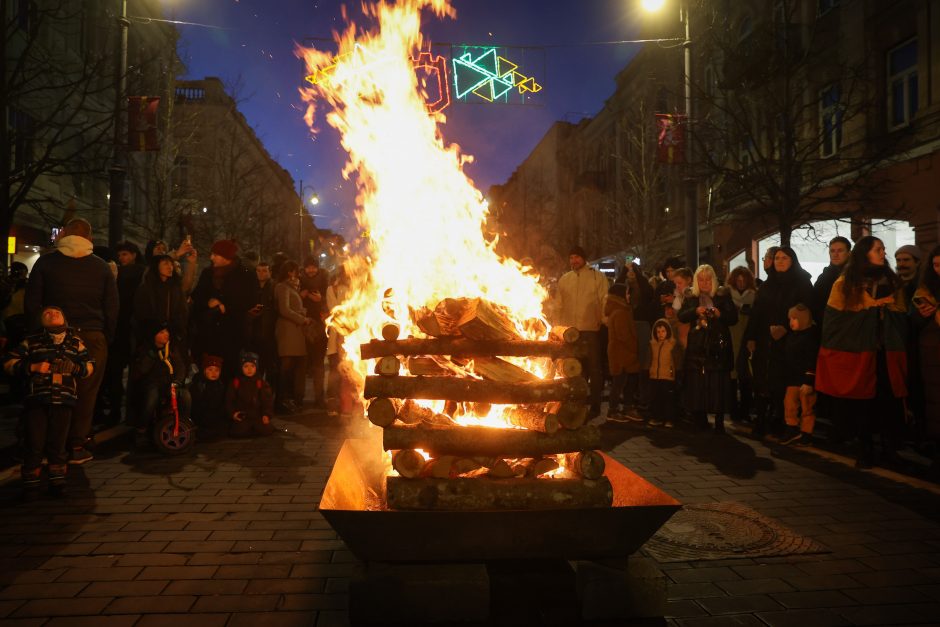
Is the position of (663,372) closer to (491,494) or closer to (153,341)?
(491,494)

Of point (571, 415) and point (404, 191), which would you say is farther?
point (404, 191)

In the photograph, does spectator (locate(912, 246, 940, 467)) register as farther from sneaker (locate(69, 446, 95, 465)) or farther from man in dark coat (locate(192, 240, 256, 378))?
sneaker (locate(69, 446, 95, 465))

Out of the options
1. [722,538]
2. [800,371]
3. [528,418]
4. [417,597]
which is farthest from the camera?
[800,371]

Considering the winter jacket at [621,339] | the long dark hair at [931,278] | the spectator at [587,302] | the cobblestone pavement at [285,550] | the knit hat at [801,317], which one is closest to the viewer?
the cobblestone pavement at [285,550]

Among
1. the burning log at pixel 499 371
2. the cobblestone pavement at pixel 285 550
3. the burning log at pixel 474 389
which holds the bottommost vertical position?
the cobblestone pavement at pixel 285 550

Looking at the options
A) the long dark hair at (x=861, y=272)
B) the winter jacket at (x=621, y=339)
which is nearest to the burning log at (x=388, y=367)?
the long dark hair at (x=861, y=272)

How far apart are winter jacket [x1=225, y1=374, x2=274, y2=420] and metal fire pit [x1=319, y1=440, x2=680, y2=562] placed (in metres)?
5.21

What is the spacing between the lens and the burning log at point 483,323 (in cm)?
411

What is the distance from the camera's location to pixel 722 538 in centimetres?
457

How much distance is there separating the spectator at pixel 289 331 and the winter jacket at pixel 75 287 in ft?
10.2

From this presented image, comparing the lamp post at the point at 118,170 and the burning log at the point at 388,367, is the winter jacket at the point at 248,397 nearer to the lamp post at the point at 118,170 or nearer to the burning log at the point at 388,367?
the burning log at the point at 388,367

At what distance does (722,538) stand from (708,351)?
14.3 ft

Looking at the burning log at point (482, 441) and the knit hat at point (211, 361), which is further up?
the knit hat at point (211, 361)

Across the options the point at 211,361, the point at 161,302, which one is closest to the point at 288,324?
the point at 211,361
